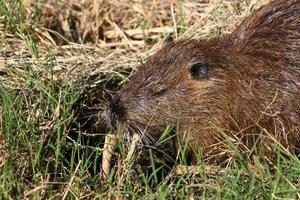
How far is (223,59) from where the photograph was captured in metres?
4.32

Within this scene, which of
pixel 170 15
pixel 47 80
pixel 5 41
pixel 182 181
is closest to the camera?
pixel 182 181

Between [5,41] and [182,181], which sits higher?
[5,41]

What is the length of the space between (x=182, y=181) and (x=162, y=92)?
59 cm

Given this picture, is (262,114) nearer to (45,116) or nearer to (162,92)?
(162,92)

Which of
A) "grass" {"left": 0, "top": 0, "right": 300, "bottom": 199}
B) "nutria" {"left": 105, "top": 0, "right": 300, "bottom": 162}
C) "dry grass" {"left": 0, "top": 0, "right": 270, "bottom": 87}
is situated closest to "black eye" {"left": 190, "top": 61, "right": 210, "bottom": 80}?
"nutria" {"left": 105, "top": 0, "right": 300, "bottom": 162}

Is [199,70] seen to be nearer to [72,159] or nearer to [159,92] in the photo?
[159,92]

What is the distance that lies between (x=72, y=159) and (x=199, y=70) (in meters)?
0.91

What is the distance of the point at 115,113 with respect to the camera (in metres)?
4.14

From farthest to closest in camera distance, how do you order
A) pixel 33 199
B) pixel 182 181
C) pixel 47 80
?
pixel 47 80
pixel 182 181
pixel 33 199

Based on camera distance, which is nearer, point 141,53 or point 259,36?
point 259,36

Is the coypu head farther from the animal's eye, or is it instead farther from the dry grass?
the dry grass

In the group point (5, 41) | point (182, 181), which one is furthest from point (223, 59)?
point (5, 41)

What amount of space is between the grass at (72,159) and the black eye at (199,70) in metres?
0.36

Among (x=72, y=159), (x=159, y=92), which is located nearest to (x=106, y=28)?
(x=159, y=92)
